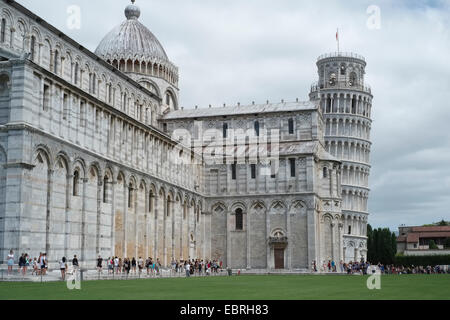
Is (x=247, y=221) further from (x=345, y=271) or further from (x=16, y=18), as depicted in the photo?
(x=16, y=18)

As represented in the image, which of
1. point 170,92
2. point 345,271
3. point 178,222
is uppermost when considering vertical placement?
point 170,92

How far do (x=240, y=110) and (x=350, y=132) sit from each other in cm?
2770

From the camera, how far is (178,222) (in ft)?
169

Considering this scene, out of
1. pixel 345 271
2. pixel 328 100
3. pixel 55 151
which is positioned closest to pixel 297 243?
pixel 345 271

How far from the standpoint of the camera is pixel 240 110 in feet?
210

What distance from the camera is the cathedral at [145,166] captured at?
1206 inches

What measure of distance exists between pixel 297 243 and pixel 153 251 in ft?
53.1

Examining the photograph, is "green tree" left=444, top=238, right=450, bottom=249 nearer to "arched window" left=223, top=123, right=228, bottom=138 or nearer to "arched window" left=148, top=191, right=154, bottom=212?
"arched window" left=223, top=123, right=228, bottom=138

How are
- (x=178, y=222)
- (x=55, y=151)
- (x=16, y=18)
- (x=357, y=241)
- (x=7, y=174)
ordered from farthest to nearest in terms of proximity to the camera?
(x=357, y=241) → (x=178, y=222) → (x=16, y=18) → (x=55, y=151) → (x=7, y=174)

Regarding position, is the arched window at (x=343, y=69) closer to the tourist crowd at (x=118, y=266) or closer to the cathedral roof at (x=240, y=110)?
the cathedral roof at (x=240, y=110)

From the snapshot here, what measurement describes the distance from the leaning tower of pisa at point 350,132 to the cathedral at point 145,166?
392 millimetres

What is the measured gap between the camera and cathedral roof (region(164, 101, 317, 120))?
202 ft

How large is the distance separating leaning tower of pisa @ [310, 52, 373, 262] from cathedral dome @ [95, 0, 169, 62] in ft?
99.3

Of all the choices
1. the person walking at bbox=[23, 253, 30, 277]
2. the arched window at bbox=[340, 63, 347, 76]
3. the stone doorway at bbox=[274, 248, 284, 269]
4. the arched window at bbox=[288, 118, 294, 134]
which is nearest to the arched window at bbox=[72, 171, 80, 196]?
the person walking at bbox=[23, 253, 30, 277]
